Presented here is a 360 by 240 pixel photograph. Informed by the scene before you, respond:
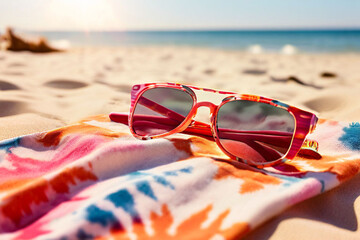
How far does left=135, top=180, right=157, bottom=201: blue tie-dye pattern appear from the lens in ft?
2.24

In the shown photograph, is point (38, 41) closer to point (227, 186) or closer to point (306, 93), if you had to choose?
point (306, 93)

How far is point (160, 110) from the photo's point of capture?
1.11 meters

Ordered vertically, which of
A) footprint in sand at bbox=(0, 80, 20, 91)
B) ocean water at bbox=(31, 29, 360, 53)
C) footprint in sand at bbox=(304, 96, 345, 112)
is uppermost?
footprint in sand at bbox=(0, 80, 20, 91)

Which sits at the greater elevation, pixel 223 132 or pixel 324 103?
pixel 223 132

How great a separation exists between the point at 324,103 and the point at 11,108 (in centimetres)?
170

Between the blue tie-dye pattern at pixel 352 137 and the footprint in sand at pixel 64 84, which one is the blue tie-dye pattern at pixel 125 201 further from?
the footprint in sand at pixel 64 84

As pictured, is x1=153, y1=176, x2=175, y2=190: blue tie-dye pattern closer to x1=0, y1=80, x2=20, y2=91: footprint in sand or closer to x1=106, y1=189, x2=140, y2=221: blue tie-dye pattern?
x1=106, y1=189, x2=140, y2=221: blue tie-dye pattern

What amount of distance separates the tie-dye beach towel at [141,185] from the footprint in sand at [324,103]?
2.31 ft

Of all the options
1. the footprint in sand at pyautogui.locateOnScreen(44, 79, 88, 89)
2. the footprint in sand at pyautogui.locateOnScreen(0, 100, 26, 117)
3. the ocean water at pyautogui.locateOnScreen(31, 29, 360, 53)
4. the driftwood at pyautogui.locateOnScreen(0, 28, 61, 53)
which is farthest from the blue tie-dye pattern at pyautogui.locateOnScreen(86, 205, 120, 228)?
the ocean water at pyautogui.locateOnScreen(31, 29, 360, 53)

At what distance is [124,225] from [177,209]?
13cm

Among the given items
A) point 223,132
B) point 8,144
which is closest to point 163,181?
point 223,132

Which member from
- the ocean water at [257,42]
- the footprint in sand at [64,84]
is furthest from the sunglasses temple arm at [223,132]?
the ocean water at [257,42]

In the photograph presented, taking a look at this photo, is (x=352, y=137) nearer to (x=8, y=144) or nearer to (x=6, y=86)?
(x=8, y=144)

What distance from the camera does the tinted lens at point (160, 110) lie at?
1.05 metres
